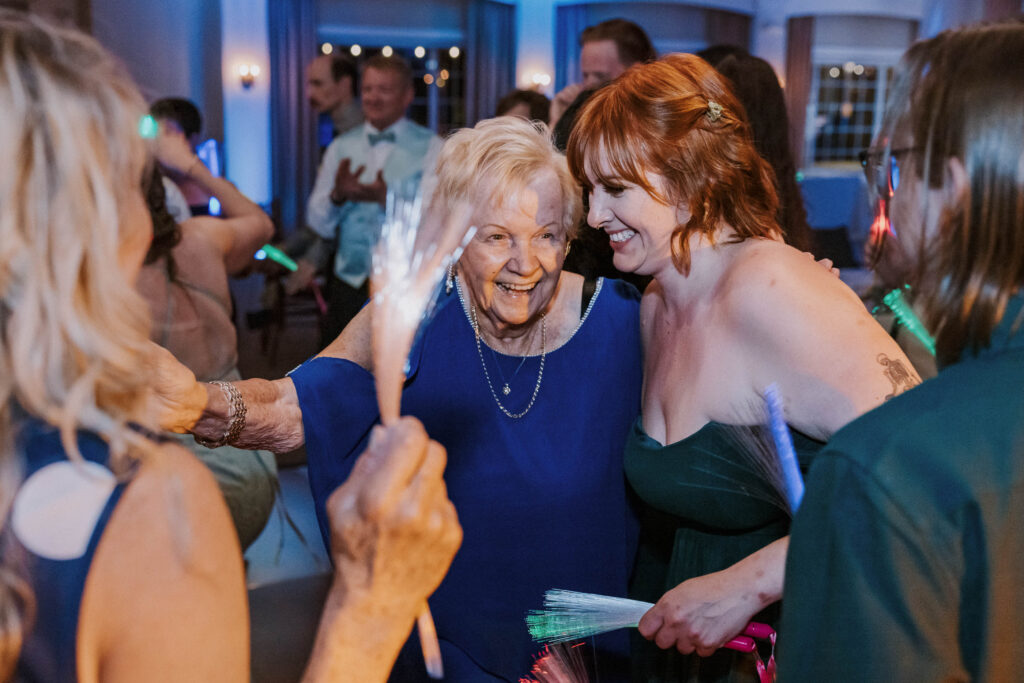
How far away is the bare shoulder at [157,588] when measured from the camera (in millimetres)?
767

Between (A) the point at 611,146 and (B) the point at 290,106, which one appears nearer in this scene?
(A) the point at 611,146

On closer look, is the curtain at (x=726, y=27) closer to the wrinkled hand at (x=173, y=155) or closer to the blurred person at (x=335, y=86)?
the blurred person at (x=335, y=86)

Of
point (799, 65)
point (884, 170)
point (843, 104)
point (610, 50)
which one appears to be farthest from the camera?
point (843, 104)

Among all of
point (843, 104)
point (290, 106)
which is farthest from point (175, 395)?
point (843, 104)

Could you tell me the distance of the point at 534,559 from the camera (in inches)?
73.6

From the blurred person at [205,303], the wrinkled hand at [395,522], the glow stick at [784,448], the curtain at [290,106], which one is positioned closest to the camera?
the wrinkled hand at [395,522]

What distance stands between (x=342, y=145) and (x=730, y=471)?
4175 millimetres

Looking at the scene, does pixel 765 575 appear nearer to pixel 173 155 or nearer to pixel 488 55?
pixel 173 155

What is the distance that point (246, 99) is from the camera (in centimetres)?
1123

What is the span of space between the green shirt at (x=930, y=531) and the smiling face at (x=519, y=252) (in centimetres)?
107

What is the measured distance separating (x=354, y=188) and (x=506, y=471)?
11.2ft

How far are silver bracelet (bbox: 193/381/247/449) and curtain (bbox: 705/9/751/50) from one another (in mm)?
14123

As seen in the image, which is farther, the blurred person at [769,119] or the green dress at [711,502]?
the blurred person at [769,119]

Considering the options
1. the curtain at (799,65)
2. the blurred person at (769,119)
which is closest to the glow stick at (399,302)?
the blurred person at (769,119)
